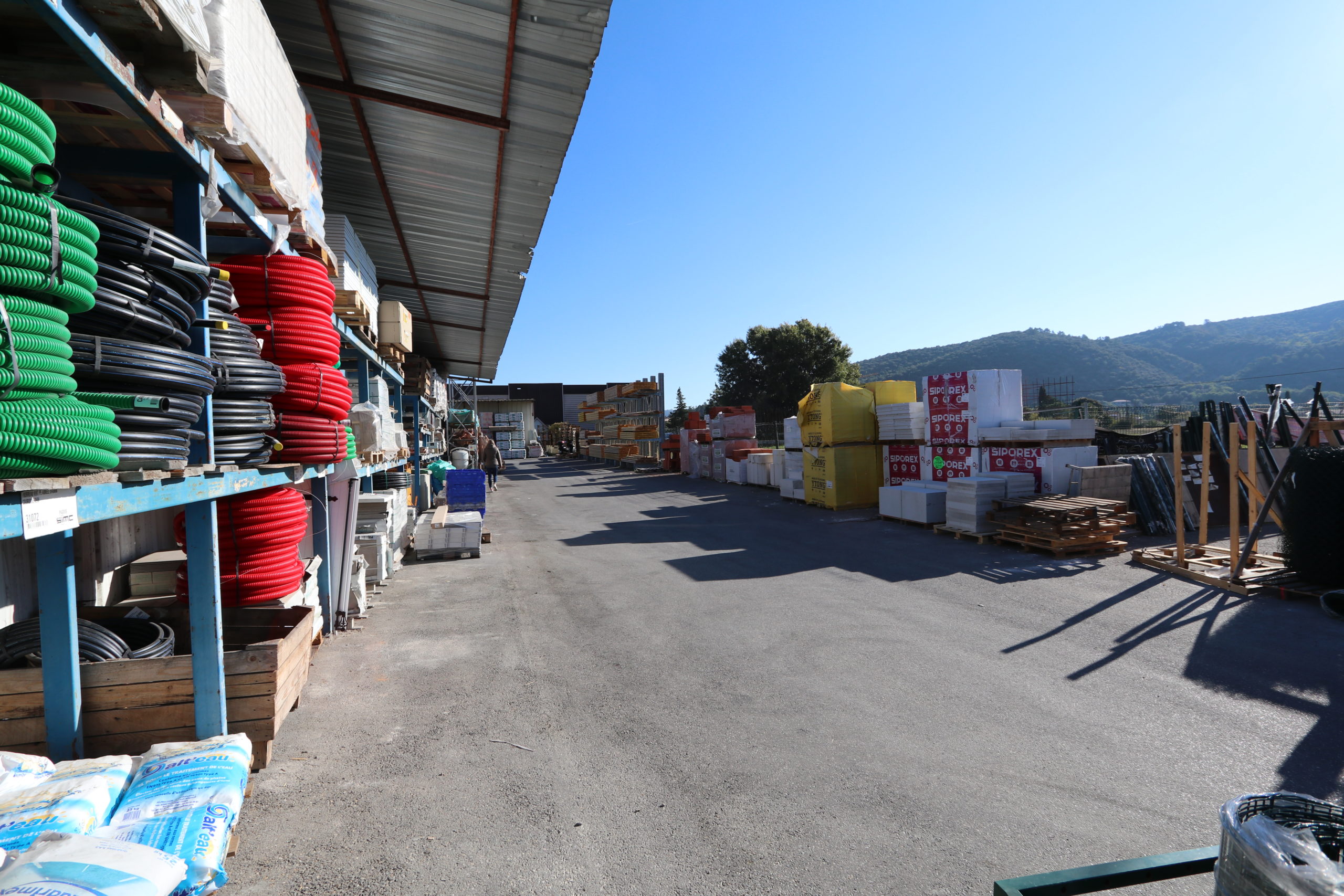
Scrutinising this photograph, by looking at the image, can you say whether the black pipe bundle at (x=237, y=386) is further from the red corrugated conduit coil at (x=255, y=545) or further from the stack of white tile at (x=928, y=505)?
→ the stack of white tile at (x=928, y=505)

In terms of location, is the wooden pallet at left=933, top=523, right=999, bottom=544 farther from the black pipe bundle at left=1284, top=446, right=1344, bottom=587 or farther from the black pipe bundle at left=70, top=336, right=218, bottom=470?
the black pipe bundle at left=70, top=336, right=218, bottom=470

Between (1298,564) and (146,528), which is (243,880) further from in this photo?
(1298,564)

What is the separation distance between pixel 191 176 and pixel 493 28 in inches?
98.0

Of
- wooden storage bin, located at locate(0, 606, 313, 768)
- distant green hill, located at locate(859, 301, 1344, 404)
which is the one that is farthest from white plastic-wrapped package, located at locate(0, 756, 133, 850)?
distant green hill, located at locate(859, 301, 1344, 404)

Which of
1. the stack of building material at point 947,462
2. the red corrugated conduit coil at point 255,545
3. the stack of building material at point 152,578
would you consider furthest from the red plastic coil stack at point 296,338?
the stack of building material at point 947,462

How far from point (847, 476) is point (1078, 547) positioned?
565cm

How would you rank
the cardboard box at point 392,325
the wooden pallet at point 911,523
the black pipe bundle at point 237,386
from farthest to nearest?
the wooden pallet at point 911,523, the cardboard box at point 392,325, the black pipe bundle at point 237,386

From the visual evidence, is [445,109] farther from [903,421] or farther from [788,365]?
[788,365]

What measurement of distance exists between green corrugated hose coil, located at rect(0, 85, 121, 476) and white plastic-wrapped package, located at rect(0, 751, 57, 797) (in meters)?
1.38

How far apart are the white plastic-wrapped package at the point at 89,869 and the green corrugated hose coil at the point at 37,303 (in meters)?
1.18

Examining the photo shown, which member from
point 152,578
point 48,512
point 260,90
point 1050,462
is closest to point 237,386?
point 260,90

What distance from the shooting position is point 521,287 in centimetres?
1152

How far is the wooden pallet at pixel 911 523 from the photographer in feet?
38.1

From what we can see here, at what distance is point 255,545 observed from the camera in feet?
15.2
